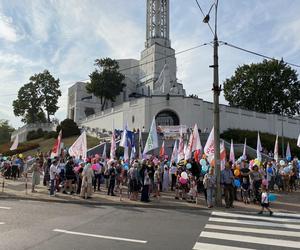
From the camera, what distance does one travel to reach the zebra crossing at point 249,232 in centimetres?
857

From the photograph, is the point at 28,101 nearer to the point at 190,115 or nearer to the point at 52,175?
the point at 190,115

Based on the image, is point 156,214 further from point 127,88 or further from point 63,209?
point 127,88

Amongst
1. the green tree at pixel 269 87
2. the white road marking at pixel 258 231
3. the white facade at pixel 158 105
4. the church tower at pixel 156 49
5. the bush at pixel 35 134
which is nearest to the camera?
the white road marking at pixel 258 231

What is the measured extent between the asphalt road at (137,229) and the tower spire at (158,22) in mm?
77501

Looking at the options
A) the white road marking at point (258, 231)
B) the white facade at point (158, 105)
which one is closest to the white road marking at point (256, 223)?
the white road marking at point (258, 231)

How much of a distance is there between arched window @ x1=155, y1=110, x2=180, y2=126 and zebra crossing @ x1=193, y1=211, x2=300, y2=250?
40.1 meters

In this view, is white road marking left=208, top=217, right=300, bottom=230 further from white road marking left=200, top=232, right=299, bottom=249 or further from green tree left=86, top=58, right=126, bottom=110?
green tree left=86, top=58, right=126, bottom=110

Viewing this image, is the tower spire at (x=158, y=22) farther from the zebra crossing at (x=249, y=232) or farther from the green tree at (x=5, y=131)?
the zebra crossing at (x=249, y=232)

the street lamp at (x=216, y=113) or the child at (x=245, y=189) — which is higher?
the street lamp at (x=216, y=113)

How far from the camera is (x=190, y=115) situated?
5278 cm

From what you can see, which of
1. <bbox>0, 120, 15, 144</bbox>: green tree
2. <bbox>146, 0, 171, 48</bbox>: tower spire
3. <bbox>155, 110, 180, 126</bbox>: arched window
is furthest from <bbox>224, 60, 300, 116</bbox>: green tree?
<bbox>0, 120, 15, 144</bbox>: green tree

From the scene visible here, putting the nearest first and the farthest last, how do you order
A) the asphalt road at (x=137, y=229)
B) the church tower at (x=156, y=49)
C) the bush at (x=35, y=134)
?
the asphalt road at (x=137, y=229) → the bush at (x=35, y=134) → the church tower at (x=156, y=49)

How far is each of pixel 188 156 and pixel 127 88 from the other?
66.1 metres

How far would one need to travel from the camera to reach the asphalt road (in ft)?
27.4
